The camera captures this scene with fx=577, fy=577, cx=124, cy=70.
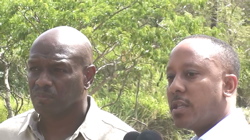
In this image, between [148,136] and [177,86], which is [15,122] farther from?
[177,86]

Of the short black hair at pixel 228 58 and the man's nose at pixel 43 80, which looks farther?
the man's nose at pixel 43 80

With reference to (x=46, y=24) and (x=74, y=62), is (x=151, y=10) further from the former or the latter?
(x=74, y=62)

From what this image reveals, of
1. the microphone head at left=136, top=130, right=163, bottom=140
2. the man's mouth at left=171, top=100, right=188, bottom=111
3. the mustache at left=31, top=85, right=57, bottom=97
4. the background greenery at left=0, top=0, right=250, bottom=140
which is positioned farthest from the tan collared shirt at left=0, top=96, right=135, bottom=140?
the background greenery at left=0, top=0, right=250, bottom=140

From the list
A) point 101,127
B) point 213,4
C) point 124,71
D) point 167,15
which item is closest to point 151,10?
point 167,15

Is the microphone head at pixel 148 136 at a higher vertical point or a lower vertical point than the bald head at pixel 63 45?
lower

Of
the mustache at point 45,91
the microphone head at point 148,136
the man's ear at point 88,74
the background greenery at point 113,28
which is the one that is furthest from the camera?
the background greenery at point 113,28

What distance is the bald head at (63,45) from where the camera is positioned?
2777 millimetres

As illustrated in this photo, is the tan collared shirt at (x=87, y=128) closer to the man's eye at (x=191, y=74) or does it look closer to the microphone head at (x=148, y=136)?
the microphone head at (x=148, y=136)

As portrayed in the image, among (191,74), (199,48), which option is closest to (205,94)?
(191,74)

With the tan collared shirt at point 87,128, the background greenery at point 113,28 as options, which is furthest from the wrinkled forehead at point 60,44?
the background greenery at point 113,28

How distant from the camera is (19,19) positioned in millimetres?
6988

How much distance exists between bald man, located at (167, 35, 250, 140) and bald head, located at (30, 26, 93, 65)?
72 centimetres

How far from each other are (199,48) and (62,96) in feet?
2.56

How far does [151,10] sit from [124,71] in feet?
4.36
